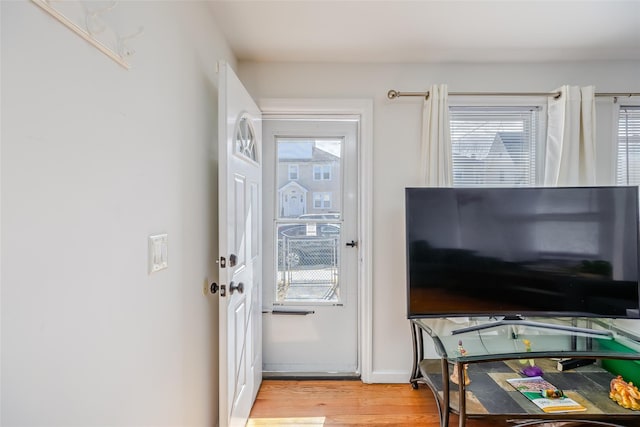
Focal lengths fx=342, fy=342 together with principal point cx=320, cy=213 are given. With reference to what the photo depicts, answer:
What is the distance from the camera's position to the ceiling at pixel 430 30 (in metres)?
1.74

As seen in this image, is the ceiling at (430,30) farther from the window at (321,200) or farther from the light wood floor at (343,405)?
the light wood floor at (343,405)

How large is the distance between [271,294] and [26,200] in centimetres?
208

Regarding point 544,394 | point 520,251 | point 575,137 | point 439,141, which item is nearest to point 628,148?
point 575,137

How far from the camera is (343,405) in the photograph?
2.18m

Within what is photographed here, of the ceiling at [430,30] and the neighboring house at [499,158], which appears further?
the neighboring house at [499,158]

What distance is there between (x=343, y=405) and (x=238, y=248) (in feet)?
4.09

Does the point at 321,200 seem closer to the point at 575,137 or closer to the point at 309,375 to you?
the point at 309,375

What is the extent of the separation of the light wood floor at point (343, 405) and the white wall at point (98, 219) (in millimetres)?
736

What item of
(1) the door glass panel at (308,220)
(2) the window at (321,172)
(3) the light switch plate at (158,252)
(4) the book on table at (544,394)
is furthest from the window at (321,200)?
(4) the book on table at (544,394)

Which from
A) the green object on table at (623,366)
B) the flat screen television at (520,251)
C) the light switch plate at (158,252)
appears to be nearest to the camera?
the light switch plate at (158,252)

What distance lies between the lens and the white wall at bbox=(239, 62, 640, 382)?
94.3 inches

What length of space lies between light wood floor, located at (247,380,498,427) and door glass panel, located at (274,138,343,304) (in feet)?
1.97

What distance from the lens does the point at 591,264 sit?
77.4 inches

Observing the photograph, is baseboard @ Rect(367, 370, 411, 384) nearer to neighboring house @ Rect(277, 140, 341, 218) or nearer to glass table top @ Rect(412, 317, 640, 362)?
glass table top @ Rect(412, 317, 640, 362)
